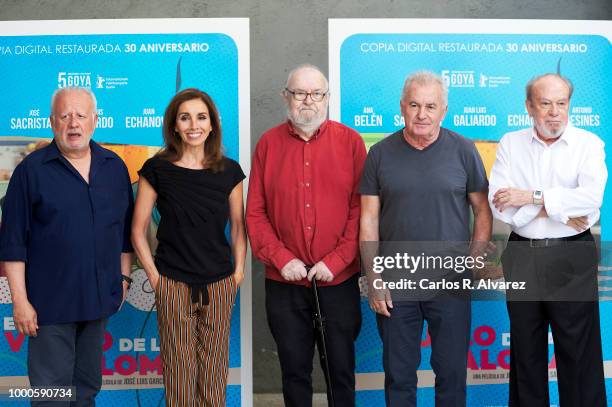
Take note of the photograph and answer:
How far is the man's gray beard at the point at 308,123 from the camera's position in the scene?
2830 mm

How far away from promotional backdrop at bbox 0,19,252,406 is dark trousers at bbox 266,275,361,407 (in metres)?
0.53

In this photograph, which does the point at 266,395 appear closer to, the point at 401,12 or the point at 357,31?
the point at 357,31

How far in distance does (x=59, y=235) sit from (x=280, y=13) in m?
2.29

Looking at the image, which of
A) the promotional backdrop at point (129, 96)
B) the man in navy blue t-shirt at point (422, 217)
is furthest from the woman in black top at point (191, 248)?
the man in navy blue t-shirt at point (422, 217)

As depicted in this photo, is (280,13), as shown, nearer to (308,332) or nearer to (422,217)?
(422,217)

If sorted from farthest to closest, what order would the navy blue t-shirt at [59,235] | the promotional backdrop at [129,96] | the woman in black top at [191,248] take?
the promotional backdrop at [129,96]
the woman in black top at [191,248]
the navy blue t-shirt at [59,235]

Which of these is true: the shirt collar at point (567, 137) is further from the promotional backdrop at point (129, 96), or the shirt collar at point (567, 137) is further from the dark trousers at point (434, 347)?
the promotional backdrop at point (129, 96)

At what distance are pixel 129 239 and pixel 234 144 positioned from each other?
833 mm

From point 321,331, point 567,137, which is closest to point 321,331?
point 321,331

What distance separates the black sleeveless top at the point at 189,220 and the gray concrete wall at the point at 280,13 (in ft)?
4.72

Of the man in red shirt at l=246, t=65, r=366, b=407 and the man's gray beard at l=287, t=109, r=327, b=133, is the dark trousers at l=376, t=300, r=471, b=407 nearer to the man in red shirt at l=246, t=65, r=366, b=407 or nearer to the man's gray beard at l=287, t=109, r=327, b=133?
the man in red shirt at l=246, t=65, r=366, b=407

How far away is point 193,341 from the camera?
281cm

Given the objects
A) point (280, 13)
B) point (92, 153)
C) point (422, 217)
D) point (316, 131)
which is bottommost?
point (422, 217)

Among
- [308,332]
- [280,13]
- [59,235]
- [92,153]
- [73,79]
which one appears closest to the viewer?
[59,235]
